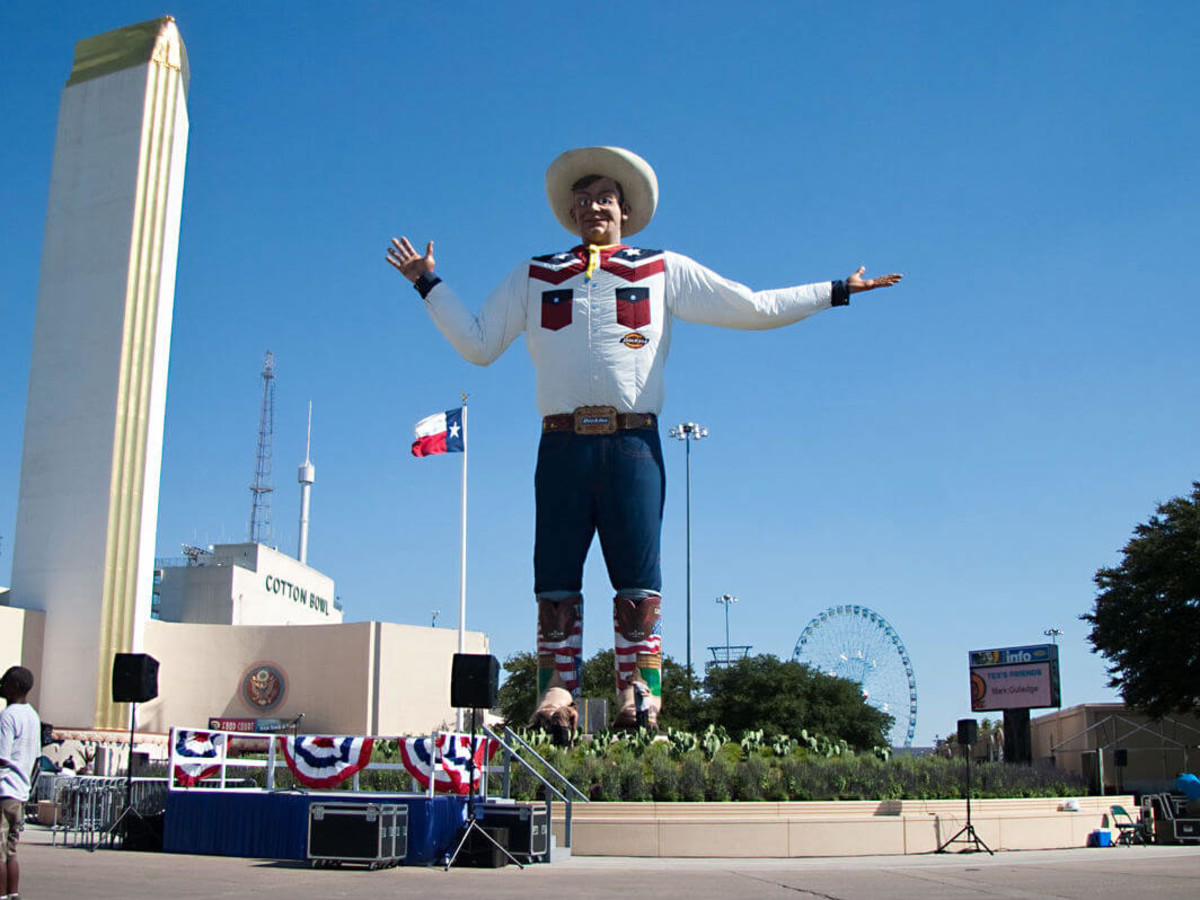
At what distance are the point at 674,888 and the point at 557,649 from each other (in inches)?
235

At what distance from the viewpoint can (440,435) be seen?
29516 mm

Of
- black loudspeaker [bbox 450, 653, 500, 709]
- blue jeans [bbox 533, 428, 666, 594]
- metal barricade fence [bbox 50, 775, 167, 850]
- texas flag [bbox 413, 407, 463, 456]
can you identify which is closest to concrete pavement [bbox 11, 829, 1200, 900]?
metal barricade fence [bbox 50, 775, 167, 850]

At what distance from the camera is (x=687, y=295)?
16.5 metres

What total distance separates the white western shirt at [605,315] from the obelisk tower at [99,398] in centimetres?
2335

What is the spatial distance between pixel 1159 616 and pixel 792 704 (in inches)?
448

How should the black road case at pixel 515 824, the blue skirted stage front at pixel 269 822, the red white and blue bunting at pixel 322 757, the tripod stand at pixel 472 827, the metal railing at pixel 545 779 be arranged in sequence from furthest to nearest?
the red white and blue bunting at pixel 322 757 → the metal railing at pixel 545 779 → the black road case at pixel 515 824 → the blue skirted stage front at pixel 269 822 → the tripod stand at pixel 472 827

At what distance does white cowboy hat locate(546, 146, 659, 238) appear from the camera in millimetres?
16656

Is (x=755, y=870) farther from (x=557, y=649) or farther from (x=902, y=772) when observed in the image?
(x=902, y=772)

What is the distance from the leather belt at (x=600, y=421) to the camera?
1568cm

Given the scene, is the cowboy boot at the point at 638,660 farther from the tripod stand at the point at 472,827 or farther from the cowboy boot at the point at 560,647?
the tripod stand at the point at 472,827

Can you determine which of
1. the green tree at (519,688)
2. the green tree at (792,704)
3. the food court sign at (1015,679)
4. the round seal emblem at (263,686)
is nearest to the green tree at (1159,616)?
the food court sign at (1015,679)

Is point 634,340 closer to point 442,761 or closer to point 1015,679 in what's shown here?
point 442,761

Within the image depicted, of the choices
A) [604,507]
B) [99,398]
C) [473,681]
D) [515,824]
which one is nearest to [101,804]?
[515,824]

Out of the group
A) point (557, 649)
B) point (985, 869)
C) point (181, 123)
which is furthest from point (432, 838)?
point (181, 123)
